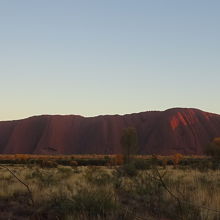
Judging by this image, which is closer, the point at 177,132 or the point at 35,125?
the point at 177,132

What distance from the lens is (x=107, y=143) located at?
9362 cm

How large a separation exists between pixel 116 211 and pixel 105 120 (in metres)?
96.3

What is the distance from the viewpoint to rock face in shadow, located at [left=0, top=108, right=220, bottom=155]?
88.2 m

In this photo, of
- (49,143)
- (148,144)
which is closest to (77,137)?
(49,143)

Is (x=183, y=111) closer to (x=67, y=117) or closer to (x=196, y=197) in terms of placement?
(x=67, y=117)

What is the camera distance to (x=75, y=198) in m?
6.91

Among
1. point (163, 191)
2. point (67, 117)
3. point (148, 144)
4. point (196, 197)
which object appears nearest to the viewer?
point (196, 197)

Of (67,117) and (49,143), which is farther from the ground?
(67,117)

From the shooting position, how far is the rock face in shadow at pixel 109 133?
8825cm

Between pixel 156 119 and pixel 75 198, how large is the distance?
295 feet

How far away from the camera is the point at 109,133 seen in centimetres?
9725

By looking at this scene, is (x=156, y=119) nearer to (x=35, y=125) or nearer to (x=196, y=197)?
(x=35, y=125)

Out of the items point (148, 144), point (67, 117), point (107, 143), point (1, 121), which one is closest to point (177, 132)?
point (148, 144)

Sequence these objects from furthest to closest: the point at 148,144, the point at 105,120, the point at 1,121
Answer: the point at 1,121
the point at 105,120
the point at 148,144
